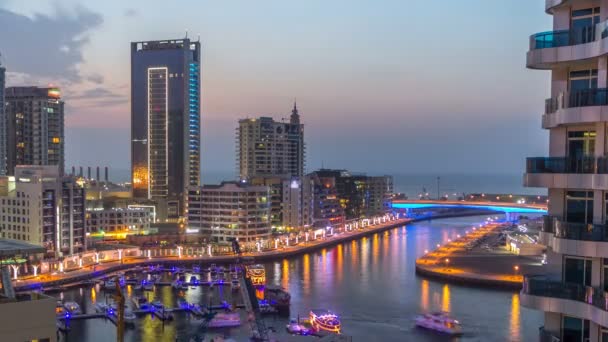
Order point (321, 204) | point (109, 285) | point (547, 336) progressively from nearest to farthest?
point (547, 336) → point (109, 285) → point (321, 204)

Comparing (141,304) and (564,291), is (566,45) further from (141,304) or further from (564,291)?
(141,304)

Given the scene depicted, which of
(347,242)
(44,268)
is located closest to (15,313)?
(44,268)

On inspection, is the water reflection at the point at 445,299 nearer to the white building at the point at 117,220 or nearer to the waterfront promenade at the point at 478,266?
the waterfront promenade at the point at 478,266

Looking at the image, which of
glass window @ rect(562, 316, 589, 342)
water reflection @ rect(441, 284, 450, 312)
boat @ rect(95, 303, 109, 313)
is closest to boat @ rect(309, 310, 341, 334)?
water reflection @ rect(441, 284, 450, 312)

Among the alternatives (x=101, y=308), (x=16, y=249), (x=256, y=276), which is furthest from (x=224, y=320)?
(x=16, y=249)

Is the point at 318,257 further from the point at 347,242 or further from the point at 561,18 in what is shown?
the point at 561,18
